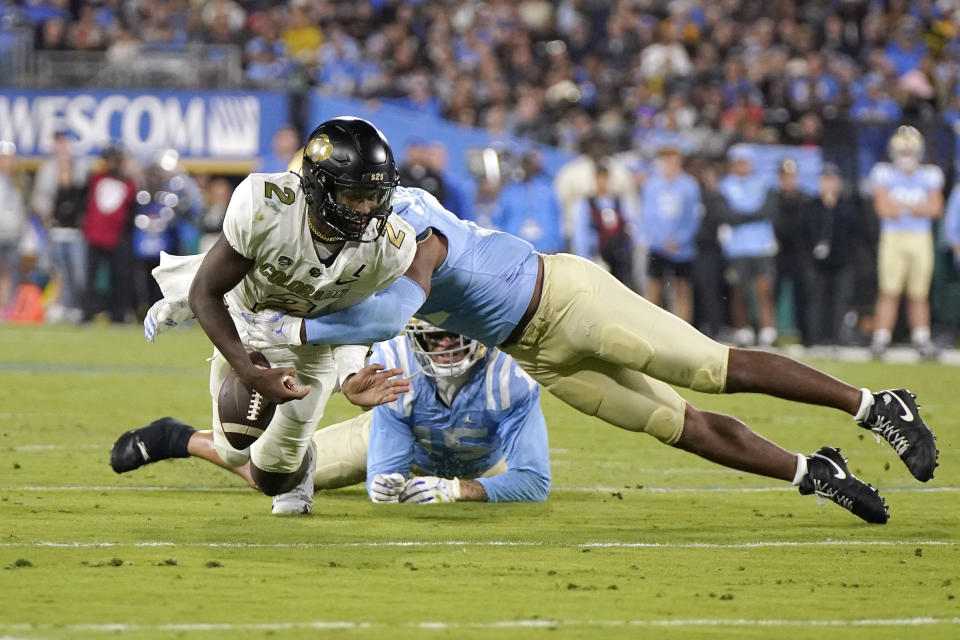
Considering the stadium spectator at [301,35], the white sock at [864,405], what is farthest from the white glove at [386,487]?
the stadium spectator at [301,35]

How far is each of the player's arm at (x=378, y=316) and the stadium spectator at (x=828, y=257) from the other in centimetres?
957

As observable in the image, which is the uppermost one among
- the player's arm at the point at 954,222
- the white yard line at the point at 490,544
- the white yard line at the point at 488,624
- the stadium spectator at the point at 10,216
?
the white yard line at the point at 488,624

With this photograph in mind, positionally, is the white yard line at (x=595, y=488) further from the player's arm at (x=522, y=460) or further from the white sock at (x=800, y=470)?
the white sock at (x=800, y=470)

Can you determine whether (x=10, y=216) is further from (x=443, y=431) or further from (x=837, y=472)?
(x=837, y=472)

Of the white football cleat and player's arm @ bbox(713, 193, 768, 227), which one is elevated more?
the white football cleat

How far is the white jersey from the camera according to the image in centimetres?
496

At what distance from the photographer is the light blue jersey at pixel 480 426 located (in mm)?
6176

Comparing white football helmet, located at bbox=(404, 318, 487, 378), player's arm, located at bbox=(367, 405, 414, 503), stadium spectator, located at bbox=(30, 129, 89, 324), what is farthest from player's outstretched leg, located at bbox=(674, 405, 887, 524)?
stadium spectator, located at bbox=(30, 129, 89, 324)

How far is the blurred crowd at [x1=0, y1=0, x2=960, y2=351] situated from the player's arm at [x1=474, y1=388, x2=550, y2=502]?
24.4ft

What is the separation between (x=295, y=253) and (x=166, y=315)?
0.89 meters

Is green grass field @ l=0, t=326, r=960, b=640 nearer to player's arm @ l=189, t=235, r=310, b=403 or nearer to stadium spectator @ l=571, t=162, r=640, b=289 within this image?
player's arm @ l=189, t=235, r=310, b=403

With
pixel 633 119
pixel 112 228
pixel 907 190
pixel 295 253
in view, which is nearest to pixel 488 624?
pixel 295 253

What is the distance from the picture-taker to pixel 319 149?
16.6 ft

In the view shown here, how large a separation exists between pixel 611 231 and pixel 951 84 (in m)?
5.40
